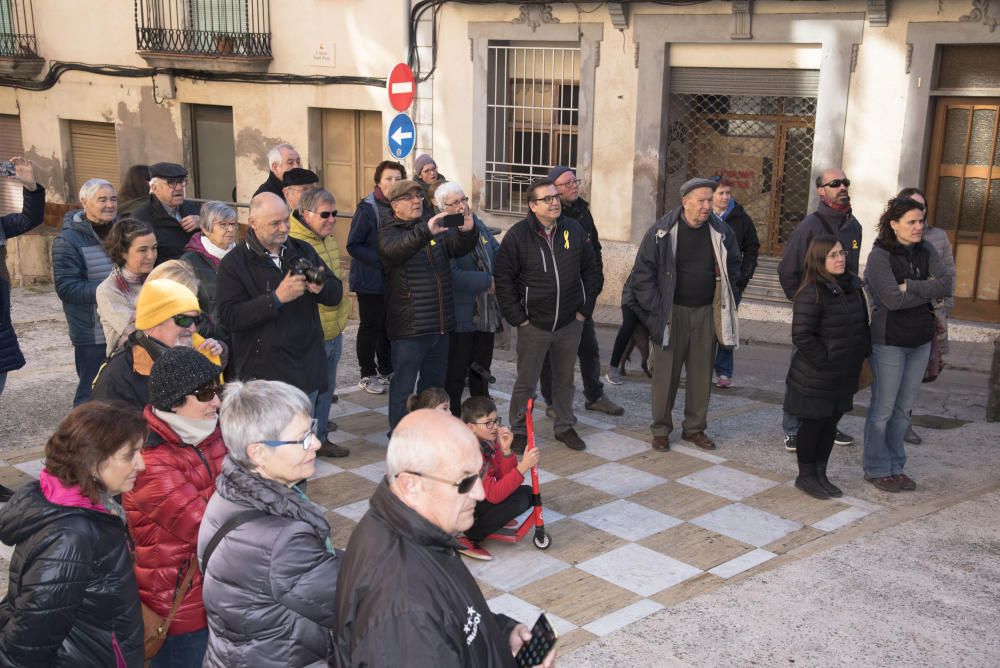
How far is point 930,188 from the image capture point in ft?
→ 38.4

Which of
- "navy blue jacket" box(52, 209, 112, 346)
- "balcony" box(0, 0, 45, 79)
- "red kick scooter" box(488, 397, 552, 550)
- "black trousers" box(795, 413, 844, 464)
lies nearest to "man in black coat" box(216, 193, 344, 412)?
"navy blue jacket" box(52, 209, 112, 346)

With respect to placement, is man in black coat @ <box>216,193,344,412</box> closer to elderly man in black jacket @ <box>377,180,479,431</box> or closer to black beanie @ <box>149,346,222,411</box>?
elderly man in black jacket @ <box>377,180,479,431</box>

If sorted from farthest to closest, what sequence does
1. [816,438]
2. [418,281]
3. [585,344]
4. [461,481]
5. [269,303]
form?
[585,344] → [418,281] → [816,438] → [269,303] → [461,481]

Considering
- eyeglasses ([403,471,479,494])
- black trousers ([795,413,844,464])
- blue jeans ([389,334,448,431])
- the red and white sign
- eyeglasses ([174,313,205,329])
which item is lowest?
black trousers ([795,413,844,464])

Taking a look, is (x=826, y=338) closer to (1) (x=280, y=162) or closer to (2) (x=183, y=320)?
(2) (x=183, y=320)

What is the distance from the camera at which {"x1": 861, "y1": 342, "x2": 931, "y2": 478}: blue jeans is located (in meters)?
6.63

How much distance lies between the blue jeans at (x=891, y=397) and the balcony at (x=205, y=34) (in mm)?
12852

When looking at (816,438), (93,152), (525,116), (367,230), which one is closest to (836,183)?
(816,438)

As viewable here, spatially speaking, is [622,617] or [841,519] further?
[841,519]

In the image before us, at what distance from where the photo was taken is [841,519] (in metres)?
6.25

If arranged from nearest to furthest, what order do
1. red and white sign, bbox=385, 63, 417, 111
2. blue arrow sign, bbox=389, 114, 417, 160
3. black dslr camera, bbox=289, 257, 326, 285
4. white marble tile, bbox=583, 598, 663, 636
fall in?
white marble tile, bbox=583, 598, 663, 636, black dslr camera, bbox=289, 257, 326, 285, blue arrow sign, bbox=389, 114, 417, 160, red and white sign, bbox=385, 63, 417, 111

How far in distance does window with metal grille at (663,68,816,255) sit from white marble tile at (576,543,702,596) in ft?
26.3

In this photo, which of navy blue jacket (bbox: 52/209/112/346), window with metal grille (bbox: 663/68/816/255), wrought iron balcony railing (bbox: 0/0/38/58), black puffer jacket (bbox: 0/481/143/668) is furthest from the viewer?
wrought iron balcony railing (bbox: 0/0/38/58)

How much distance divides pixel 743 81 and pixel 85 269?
341 inches
